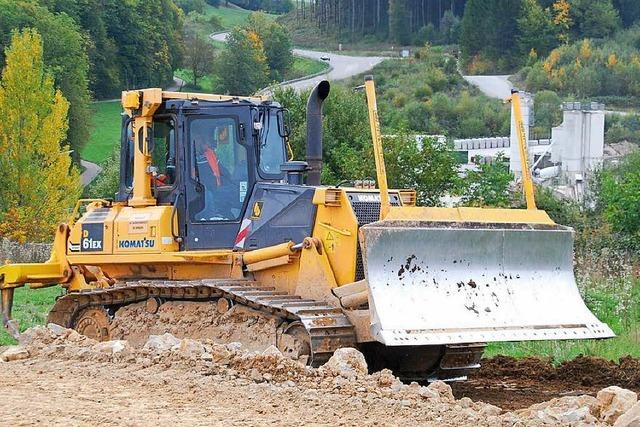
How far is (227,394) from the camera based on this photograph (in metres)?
9.13

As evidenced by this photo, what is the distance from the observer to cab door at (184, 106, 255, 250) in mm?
13438

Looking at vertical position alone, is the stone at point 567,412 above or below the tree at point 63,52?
below

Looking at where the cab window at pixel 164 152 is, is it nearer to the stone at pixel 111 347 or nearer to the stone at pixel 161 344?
the stone at pixel 161 344

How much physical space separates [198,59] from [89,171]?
20265mm

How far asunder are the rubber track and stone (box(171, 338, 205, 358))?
135 cm

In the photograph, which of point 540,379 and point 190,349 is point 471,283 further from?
point 190,349

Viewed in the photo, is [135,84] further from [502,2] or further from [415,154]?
[415,154]

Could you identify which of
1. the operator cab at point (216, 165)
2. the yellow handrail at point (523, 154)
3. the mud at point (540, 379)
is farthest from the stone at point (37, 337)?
the yellow handrail at point (523, 154)

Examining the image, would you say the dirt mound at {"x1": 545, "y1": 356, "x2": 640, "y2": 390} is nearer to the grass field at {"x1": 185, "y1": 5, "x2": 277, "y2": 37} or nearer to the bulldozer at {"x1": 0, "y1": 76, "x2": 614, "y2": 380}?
the bulldozer at {"x1": 0, "y1": 76, "x2": 614, "y2": 380}

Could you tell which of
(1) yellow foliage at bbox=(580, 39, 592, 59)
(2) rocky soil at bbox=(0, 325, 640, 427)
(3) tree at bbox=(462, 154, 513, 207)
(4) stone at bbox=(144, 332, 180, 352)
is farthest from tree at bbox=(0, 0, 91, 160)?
(2) rocky soil at bbox=(0, 325, 640, 427)

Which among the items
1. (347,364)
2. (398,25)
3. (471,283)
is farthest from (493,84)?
(347,364)

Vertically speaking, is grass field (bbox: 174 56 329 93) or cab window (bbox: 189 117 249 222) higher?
grass field (bbox: 174 56 329 93)

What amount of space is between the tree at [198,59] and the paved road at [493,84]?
59.3 feet

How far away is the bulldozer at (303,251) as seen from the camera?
11719 millimetres
